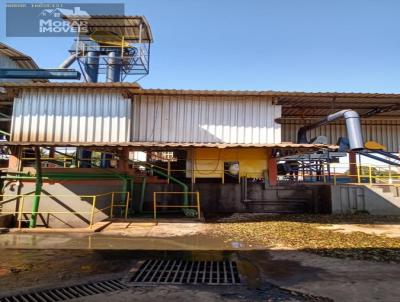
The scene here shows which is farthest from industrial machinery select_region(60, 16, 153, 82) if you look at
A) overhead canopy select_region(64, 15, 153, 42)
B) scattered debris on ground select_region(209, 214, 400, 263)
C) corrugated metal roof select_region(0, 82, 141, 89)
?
scattered debris on ground select_region(209, 214, 400, 263)

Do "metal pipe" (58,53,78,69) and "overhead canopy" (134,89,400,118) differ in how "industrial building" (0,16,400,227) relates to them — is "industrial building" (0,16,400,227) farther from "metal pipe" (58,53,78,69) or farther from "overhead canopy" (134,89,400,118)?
"metal pipe" (58,53,78,69)

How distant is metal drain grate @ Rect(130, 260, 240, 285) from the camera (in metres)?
5.93

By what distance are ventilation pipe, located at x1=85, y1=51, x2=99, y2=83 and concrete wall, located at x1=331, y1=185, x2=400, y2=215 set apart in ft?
52.0

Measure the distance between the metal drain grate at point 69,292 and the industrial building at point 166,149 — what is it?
826 cm

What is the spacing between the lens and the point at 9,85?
15211 millimetres

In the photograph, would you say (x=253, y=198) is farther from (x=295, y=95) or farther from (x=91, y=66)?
(x=91, y=66)

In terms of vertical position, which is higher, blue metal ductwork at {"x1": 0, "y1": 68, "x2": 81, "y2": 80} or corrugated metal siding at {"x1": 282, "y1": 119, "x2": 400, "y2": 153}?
blue metal ductwork at {"x1": 0, "y1": 68, "x2": 81, "y2": 80}

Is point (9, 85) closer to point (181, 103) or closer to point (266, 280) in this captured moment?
point (181, 103)

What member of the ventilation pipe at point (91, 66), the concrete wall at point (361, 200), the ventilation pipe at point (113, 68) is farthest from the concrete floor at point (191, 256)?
the ventilation pipe at point (91, 66)

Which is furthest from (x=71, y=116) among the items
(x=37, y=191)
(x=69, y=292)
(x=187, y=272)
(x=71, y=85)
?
(x=69, y=292)

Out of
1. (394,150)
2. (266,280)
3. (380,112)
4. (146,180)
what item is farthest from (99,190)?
(394,150)

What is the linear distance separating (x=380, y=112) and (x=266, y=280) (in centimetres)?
1673

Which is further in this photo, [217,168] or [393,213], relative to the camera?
[217,168]

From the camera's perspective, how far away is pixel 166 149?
1534 cm
